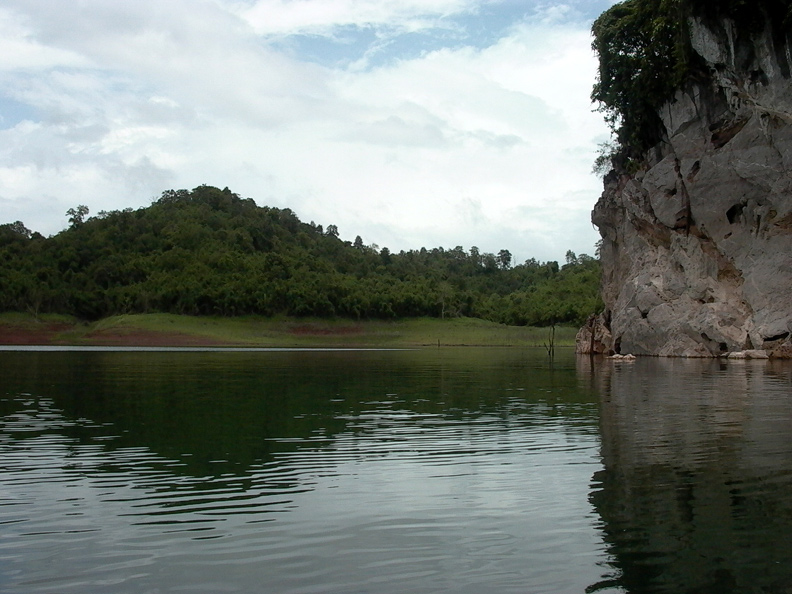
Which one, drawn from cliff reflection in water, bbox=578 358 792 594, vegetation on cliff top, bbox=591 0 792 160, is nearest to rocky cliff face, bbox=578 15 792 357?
vegetation on cliff top, bbox=591 0 792 160

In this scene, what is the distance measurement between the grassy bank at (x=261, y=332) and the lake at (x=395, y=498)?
90.0 meters

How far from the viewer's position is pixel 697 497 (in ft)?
34.4

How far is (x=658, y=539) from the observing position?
8.60 meters

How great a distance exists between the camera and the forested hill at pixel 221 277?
123 meters

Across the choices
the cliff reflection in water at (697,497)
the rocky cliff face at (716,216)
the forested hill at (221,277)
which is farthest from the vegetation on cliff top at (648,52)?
the forested hill at (221,277)

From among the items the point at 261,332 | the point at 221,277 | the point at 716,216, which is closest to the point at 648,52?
the point at 716,216

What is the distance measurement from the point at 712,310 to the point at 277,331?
74.9 metres

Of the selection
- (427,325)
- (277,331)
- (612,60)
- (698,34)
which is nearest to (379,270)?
(427,325)

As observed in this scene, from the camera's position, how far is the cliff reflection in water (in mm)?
7539

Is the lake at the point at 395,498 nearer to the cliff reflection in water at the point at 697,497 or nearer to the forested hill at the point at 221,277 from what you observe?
the cliff reflection in water at the point at 697,497

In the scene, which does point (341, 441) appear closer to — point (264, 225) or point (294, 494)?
point (294, 494)

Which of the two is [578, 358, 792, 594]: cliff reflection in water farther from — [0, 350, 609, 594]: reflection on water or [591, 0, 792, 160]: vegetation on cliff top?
[591, 0, 792, 160]: vegetation on cliff top

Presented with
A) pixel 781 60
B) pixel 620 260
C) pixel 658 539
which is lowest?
pixel 658 539

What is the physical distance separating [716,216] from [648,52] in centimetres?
1339
